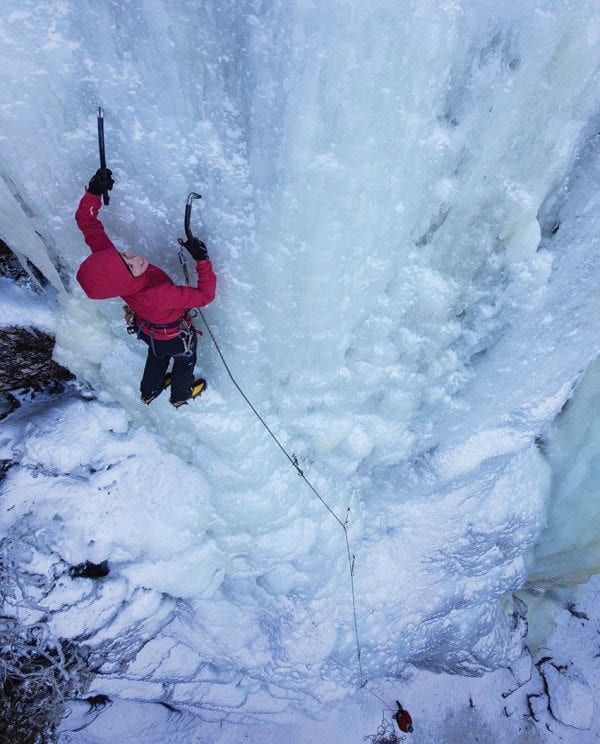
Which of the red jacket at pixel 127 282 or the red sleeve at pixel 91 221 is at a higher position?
the red sleeve at pixel 91 221

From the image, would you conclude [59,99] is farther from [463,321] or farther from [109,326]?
[463,321]

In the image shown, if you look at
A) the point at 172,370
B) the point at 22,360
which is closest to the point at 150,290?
the point at 172,370

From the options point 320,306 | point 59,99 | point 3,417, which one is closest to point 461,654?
point 320,306

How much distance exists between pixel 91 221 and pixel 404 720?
224 inches

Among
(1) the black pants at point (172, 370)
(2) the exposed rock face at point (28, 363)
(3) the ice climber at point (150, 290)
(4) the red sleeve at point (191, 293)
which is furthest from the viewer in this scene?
(2) the exposed rock face at point (28, 363)

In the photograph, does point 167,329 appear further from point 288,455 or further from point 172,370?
point 288,455

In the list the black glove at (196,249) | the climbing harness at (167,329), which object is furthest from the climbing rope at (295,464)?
the black glove at (196,249)

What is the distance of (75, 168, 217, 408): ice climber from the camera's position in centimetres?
166

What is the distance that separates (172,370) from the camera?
241 centimetres

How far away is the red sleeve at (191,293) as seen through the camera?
183cm

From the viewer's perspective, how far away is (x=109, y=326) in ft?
8.25

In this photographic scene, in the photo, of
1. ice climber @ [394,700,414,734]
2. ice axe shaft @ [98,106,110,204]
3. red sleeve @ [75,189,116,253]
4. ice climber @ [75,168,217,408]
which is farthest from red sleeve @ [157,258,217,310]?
ice climber @ [394,700,414,734]

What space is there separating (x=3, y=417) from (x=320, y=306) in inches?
80.4

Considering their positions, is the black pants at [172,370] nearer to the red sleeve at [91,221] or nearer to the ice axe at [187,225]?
the ice axe at [187,225]
